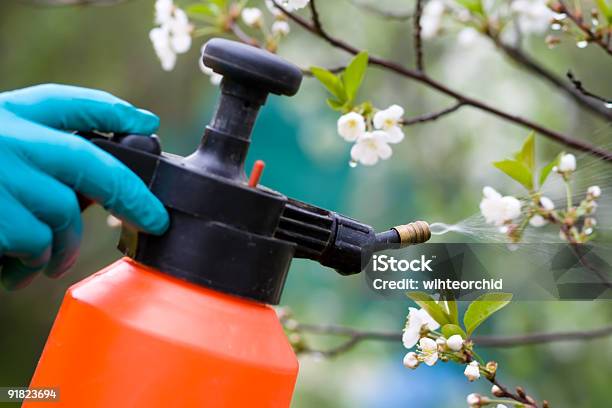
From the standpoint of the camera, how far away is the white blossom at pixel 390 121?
0.84 metres

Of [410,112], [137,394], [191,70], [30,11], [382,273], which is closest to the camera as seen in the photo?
[137,394]

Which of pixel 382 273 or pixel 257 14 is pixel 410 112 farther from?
pixel 382 273

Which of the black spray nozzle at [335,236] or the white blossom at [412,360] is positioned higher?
the black spray nozzle at [335,236]

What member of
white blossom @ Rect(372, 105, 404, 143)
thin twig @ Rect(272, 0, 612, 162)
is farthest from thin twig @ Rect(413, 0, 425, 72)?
white blossom @ Rect(372, 105, 404, 143)

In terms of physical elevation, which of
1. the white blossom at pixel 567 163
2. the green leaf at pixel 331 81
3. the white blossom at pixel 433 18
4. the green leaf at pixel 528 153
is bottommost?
the white blossom at pixel 567 163

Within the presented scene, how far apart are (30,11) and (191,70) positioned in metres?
0.76

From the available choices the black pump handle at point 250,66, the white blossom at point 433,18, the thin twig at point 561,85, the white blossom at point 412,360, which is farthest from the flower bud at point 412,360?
the white blossom at point 433,18

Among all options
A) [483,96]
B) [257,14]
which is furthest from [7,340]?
[257,14]

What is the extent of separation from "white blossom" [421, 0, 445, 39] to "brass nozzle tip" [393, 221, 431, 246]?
0.68 metres

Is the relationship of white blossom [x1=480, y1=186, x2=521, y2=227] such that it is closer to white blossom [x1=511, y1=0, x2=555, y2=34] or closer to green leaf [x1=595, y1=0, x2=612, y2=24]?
green leaf [x1=595, y1=0, x2=612, y2=24]

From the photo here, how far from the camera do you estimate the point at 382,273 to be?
672 millimetres

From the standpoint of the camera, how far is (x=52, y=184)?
0.59 metres

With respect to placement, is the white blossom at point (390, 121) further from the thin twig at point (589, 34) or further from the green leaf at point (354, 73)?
the thin twig at point (589, 34)

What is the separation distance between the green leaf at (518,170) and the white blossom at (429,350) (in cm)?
22
